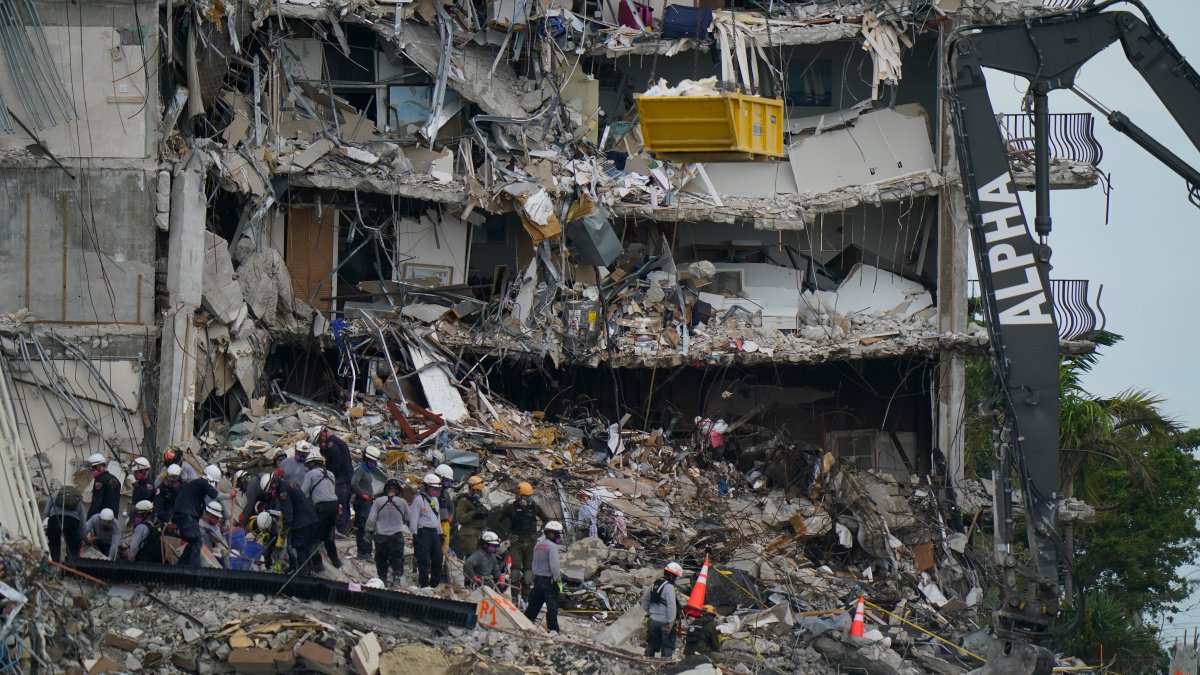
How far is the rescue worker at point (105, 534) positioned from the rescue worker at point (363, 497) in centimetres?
265

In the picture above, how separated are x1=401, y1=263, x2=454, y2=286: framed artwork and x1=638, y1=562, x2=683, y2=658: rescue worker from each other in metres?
11.5

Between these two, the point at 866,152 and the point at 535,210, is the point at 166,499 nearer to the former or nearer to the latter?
the point at 535,210

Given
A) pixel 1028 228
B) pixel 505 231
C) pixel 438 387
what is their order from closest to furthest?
pixel 1028 228, pixel 438 387, pixel 505 231

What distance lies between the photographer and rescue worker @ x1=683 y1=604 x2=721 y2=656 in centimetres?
1717

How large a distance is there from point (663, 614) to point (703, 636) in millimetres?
547

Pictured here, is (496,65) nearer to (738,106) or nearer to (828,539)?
(738,106)

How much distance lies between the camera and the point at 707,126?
22891mm

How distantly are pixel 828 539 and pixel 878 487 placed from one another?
176cm

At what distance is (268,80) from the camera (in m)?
26.3

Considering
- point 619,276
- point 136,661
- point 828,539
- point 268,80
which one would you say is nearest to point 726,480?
point 828,539

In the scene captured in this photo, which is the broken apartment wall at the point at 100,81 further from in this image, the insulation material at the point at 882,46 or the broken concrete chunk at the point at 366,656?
the insulation material at the point at 882,46

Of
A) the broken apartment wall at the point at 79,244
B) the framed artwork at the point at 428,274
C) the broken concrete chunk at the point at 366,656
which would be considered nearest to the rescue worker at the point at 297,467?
the broken concrete chunk at the point at 366,656

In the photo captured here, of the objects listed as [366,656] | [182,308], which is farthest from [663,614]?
[182,308]

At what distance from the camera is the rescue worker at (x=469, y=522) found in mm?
20312
